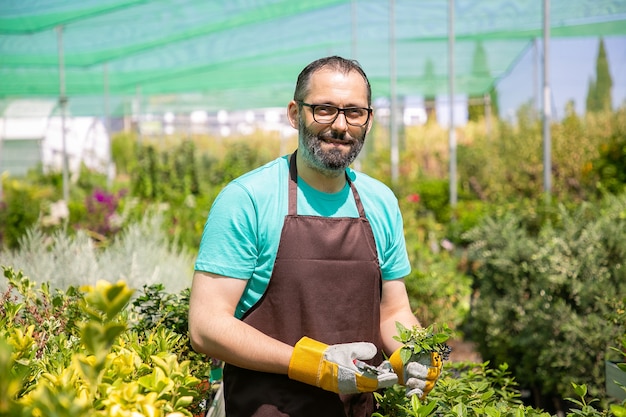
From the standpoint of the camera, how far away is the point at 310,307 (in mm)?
2090

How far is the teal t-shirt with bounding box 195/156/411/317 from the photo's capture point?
2.02 meters

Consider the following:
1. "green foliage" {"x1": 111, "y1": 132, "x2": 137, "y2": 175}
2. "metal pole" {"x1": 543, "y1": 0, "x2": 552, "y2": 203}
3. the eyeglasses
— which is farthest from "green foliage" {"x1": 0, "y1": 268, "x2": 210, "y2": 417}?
"green foliage" {"x1": 111, "y1": 132, "x2": 137, "y2": 175}

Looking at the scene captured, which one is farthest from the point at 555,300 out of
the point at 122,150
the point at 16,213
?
the point at 122,150

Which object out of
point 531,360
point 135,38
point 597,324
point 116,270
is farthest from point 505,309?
point 135,38

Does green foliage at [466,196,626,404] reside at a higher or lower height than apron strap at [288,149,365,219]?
lower

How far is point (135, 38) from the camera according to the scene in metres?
9.59

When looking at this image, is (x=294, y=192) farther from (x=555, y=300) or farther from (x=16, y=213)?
(x=16, y=213)

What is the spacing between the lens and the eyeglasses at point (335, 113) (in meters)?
2.16

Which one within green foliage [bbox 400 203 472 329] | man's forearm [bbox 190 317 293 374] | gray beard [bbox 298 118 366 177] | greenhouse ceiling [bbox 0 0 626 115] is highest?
greenhouse ceiling [bbox 0 0 626 115]

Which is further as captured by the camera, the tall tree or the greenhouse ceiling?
the tall tree

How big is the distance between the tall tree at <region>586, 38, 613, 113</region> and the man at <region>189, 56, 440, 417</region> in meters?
11.3

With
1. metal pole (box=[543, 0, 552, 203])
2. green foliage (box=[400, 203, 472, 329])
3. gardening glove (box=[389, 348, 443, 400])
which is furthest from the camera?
metal pole (box=[543, 0, 552, 203])

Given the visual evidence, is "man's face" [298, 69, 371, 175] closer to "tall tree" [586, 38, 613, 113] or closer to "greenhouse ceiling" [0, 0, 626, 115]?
"greenhouse ceiling" [0, 0, 626, 115]

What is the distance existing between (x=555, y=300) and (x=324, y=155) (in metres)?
2.38
